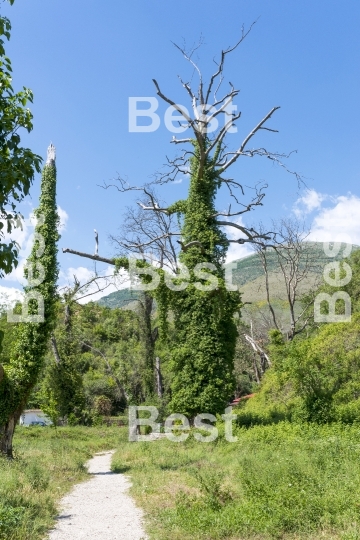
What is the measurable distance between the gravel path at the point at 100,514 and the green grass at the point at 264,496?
0.34 m

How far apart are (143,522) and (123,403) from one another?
41.7 m

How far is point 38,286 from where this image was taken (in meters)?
16.3

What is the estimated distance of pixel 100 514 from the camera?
9.46m

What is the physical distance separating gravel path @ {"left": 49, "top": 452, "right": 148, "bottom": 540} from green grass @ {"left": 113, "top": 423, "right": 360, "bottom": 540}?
34cm

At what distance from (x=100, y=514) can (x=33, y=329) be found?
7859 mm

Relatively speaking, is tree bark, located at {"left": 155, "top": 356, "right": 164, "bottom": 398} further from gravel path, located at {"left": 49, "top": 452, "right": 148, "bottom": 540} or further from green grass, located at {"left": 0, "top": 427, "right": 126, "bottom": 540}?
gravel path, located at {"left": 49, "top": 452, "right": 148, "bottom": 540}

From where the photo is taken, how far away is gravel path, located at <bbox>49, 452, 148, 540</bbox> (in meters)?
7.89

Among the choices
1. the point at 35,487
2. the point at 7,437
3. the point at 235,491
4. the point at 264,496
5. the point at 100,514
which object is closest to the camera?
the point at 264,496

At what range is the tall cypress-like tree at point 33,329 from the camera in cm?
1542

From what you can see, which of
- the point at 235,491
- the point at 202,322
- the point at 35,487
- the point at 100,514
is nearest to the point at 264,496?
the point at 235,491

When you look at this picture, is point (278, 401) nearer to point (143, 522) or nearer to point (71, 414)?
point (71, 414)

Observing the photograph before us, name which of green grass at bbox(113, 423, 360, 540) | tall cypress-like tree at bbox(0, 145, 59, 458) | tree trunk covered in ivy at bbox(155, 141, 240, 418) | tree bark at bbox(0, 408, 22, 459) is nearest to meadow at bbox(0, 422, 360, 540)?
green grass at bbox(113, 423, 360, 540)

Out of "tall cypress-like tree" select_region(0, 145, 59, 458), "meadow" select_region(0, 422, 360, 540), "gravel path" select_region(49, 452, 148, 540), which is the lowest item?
"gravel path" select_region(49, 452, 148, 540)

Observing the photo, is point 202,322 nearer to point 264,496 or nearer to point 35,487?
point 35,487
